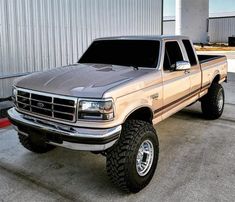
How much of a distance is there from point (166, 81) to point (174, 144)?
48.3 inches

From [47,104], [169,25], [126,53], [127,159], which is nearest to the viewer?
[127,159]

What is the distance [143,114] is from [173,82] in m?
0.84

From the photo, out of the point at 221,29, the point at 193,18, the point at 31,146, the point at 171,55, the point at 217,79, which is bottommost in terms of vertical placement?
the point at 31,146

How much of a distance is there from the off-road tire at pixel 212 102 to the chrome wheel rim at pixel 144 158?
108 inches

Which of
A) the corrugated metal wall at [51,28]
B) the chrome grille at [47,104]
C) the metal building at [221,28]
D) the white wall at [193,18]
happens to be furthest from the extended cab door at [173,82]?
the metal building at [221,28]

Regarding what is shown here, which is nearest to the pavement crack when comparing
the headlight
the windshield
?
the headlight

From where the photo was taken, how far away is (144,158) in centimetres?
381

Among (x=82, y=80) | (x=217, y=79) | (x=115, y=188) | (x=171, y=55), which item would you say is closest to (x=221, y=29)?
(x=217, y=79)

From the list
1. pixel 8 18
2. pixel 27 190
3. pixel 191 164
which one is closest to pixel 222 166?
pixel 191 164

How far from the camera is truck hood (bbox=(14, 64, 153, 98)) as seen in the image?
11.2ft

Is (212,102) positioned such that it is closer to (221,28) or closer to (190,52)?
(190,52)

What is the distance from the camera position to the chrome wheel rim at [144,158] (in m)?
3.69

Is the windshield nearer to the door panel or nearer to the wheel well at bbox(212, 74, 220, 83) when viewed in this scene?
the door panel

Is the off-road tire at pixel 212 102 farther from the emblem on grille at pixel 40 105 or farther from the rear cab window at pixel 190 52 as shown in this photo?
the emblem on grille at pixel 40 105
